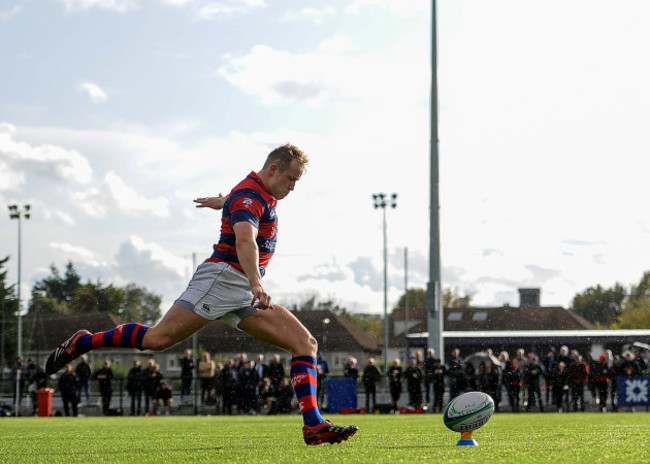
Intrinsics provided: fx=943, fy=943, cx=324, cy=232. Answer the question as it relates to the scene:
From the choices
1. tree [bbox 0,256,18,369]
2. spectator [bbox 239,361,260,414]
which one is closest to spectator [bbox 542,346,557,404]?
spectator [bbox 239,361,260,414]

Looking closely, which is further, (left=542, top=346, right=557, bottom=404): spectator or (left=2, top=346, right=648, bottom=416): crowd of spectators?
(left=542, top=346, right=557, bottom=404): spectator

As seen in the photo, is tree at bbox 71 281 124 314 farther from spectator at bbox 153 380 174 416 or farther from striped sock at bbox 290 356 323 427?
striped sock at bbox 290 356 323 427

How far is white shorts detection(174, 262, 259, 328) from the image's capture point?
241 inches

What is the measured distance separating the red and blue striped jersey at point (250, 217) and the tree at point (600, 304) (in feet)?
245

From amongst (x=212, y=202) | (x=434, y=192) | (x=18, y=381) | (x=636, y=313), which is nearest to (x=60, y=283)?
(x=636, y=313)

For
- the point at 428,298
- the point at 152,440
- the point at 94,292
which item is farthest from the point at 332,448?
the point at 94,292

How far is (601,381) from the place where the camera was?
24.6 m

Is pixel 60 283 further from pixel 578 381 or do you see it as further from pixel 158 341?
pixel 158 341

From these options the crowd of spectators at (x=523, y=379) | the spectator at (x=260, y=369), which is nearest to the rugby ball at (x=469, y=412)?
the crowd of spectators at (x=523, y=379)

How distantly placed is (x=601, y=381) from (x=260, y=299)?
67.9ft

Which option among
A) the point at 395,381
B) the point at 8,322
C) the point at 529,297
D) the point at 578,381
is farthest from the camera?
the point at 8,322

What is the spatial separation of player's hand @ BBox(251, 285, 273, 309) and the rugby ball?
4.71 feet

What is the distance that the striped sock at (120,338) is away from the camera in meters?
6.46

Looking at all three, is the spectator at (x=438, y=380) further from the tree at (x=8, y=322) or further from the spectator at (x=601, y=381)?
the tree at (x=8, y=322)
